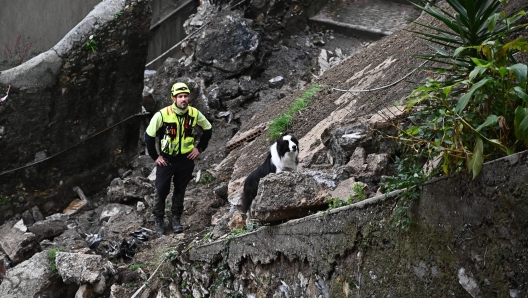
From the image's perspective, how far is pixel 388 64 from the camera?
9.48m

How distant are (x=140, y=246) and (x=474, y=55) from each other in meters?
4.89

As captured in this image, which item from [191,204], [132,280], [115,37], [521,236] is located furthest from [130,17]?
[521,236]

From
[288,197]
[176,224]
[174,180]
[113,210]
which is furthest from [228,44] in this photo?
[288,197]

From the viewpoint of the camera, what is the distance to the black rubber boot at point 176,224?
8.19m

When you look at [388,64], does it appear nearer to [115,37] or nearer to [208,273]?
[115,37]

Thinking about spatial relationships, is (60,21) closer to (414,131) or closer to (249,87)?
(249,87)

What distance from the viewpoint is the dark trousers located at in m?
7.95

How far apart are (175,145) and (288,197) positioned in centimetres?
289

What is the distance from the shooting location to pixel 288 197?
5109mm

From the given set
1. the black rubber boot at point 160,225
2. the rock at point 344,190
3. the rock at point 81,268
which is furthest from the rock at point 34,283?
the rock at point 344,190

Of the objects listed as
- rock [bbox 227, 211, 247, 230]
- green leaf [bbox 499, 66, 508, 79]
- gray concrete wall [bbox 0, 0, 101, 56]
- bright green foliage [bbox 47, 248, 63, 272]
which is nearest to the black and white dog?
rock [bbox 227, 211, 247, 230]

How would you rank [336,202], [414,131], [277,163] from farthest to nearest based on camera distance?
1. [277,163]
2. [336,202]
3. [414,131]

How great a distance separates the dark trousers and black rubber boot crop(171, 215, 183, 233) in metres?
0.04

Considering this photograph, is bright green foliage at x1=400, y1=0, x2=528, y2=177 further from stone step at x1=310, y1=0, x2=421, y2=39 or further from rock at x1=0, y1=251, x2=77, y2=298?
stone step at x1=310, y1=0, x2=421, y2=39
